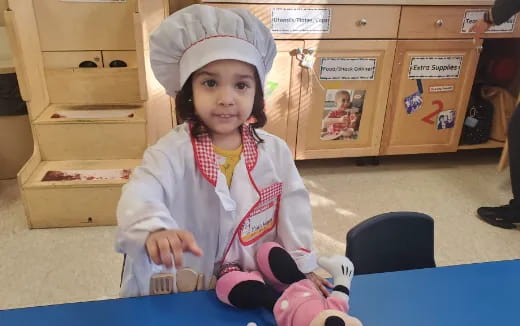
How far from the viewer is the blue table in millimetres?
649

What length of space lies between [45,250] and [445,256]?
1.50 meters

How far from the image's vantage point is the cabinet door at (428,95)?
2.16m

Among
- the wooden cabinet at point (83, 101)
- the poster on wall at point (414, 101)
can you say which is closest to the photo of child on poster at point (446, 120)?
the poster on wall at point (414, 101)

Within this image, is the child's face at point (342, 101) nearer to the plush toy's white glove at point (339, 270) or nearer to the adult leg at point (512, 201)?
the adult leg at point (512, 201)

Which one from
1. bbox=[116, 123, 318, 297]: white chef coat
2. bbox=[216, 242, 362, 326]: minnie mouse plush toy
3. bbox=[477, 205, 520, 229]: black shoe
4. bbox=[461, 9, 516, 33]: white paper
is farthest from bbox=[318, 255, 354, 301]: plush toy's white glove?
bbox=[461, 9, 516, 33]: white paper

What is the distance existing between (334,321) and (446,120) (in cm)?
201

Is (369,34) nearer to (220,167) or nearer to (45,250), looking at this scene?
(220,167)

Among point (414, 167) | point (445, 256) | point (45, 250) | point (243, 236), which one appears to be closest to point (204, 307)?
point (243, 236)

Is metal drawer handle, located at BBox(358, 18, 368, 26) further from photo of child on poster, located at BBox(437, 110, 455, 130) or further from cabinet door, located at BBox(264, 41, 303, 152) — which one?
photo of child on poster, located at BBox(437, 110, 455, 130)

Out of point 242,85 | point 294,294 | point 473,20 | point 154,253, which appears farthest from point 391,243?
point 473,20

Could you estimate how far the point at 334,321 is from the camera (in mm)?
604

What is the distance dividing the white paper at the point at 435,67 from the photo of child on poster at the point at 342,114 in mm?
273

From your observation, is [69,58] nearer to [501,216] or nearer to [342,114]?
[342,114]

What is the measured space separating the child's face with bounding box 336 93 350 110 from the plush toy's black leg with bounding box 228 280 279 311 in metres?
1.58
